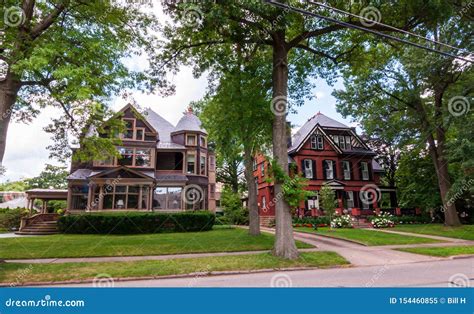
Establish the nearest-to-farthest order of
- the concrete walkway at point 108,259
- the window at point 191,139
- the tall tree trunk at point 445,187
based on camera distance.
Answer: the concrete walkway at point 108,259, the tall tree trunk at point 445,187, the window at point 191,139

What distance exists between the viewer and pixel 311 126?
30891mm

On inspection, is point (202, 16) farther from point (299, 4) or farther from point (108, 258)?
point (108, 258)

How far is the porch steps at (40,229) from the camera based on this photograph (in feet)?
64.9

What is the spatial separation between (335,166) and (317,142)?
10.6 ft

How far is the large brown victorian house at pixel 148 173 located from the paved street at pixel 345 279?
15.0 meters

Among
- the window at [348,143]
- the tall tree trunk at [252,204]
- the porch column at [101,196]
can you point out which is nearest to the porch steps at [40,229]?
the porch column at [101,196]

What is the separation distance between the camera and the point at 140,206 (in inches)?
941

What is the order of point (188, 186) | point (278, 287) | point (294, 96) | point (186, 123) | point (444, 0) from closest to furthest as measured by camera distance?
point (278, 287) → point (444, 0) → point (294, 96) → point (188, 186) → point (186, 123)

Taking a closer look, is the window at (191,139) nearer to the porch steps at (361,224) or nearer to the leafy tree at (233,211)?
the leafy tree at (233,211)

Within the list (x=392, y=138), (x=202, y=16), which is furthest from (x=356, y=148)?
(x=202, y=16)

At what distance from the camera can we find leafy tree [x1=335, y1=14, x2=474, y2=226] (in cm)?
1823

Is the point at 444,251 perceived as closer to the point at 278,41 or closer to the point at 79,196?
the point at 278,41

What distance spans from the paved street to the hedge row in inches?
507

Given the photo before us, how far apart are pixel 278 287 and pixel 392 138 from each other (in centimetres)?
2207
